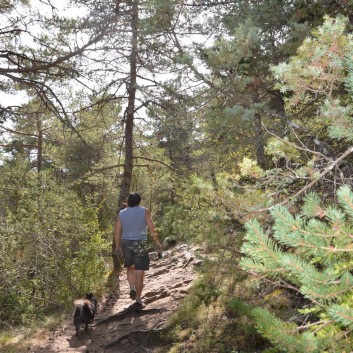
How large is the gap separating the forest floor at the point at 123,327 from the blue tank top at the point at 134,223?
135 cm

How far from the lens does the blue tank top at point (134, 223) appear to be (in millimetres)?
6492

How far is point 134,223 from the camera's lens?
650 centimetres

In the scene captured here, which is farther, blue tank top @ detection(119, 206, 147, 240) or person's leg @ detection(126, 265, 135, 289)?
person's leg @ detection(126, 265, 135, 289)

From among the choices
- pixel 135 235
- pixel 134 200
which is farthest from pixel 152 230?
pixel 134 200

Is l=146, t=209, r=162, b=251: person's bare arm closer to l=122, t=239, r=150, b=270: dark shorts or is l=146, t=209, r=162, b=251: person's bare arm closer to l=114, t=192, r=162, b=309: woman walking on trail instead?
l=114, t=192, r=162, b=309: woman walking on trail

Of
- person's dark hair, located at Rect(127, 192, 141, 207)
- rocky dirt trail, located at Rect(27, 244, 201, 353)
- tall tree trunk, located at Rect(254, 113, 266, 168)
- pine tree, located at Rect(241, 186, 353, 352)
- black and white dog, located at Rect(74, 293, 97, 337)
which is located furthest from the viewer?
person's dark hair, located at Rect(127, 192, 141, 207)

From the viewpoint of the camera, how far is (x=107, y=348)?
Answer: 5.57 m

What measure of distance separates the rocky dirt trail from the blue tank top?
3.34 feet

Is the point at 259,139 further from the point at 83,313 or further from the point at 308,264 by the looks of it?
the point at 83,313

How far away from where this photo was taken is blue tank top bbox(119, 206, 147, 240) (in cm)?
649

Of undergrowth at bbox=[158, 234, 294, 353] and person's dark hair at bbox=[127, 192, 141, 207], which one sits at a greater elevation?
person's dark hair at bbox=[127, 192, 141, 207]

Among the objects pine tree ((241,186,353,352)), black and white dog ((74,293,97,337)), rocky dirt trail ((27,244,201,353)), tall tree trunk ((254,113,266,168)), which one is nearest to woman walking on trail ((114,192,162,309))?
rocky dirt trail ((27,244,201,353))

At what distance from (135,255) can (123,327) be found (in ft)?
3.93

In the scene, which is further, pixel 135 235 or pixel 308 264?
pixel 135 235
